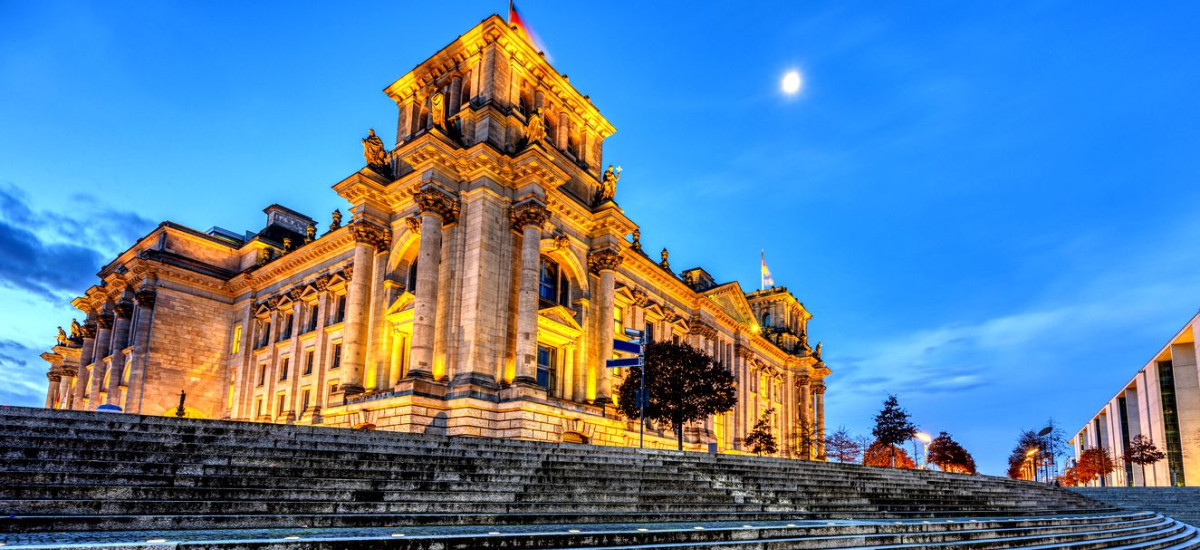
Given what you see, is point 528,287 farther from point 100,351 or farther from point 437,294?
point 100,351

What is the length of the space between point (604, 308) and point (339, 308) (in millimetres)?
16439

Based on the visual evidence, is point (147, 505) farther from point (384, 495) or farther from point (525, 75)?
point (525, 75)

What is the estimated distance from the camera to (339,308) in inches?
1689

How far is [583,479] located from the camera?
15680mm

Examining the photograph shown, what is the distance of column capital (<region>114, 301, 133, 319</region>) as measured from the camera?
157ft

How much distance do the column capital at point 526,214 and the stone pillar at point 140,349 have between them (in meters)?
28.5

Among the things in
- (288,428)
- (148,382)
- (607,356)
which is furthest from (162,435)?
(148,382)

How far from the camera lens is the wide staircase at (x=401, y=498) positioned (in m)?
9.33

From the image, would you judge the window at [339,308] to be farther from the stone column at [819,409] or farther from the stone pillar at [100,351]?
the stone column at [819,409]

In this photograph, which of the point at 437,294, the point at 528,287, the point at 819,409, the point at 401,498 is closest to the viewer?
the point at 401,498

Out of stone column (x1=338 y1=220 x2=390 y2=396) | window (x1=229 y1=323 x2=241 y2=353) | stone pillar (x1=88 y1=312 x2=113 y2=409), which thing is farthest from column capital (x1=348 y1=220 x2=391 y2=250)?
stone pillar (x1=88 y1=312 x2=113 y2=409)

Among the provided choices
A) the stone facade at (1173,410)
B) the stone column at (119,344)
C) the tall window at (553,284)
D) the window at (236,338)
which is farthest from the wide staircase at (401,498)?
the stone facade at (1173,410)

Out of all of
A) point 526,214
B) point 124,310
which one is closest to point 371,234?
point 526,214

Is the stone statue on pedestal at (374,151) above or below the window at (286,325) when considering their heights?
→ above
